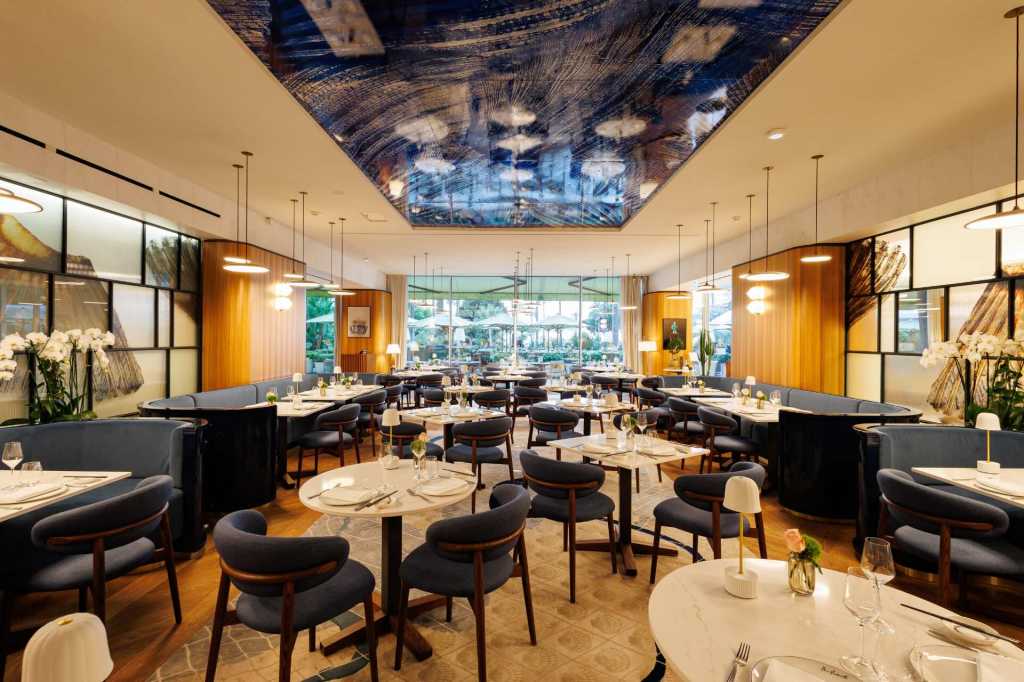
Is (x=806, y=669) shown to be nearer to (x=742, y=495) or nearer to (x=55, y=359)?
(x=742, y=495)

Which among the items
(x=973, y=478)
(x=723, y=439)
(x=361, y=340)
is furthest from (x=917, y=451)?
(x=361, y=340)

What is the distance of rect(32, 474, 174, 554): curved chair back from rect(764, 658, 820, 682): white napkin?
289 cm

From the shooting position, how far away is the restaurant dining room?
2.22 m

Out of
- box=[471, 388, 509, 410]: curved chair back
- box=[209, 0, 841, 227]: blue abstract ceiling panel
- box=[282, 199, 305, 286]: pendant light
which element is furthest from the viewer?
box=[282, 199, 305, 286]: pendant light

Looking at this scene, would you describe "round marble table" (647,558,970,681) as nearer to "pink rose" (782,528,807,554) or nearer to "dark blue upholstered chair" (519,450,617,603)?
"pink rose" (782,528,807,554)

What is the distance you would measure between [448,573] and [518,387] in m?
5.63

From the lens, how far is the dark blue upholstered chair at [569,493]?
3129 millimetres

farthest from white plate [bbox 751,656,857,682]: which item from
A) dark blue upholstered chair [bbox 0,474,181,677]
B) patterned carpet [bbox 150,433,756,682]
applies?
dark blue upholstered chair [bbox 0,474,181,677]

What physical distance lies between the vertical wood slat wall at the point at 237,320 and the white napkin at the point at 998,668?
7930 mm

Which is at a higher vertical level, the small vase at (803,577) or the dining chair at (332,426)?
the small vase at (803,577)

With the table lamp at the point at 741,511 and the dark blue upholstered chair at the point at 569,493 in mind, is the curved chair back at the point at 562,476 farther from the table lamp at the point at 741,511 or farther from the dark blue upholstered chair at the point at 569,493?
the table lamp at the point at 741,511

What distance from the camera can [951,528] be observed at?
264 centimetres

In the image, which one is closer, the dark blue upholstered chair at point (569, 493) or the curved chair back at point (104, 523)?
the curved chair back at point (104, 523)

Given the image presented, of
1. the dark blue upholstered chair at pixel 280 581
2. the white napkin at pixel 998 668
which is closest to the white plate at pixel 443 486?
the dark blue upholstered chair at pixel 280 581
